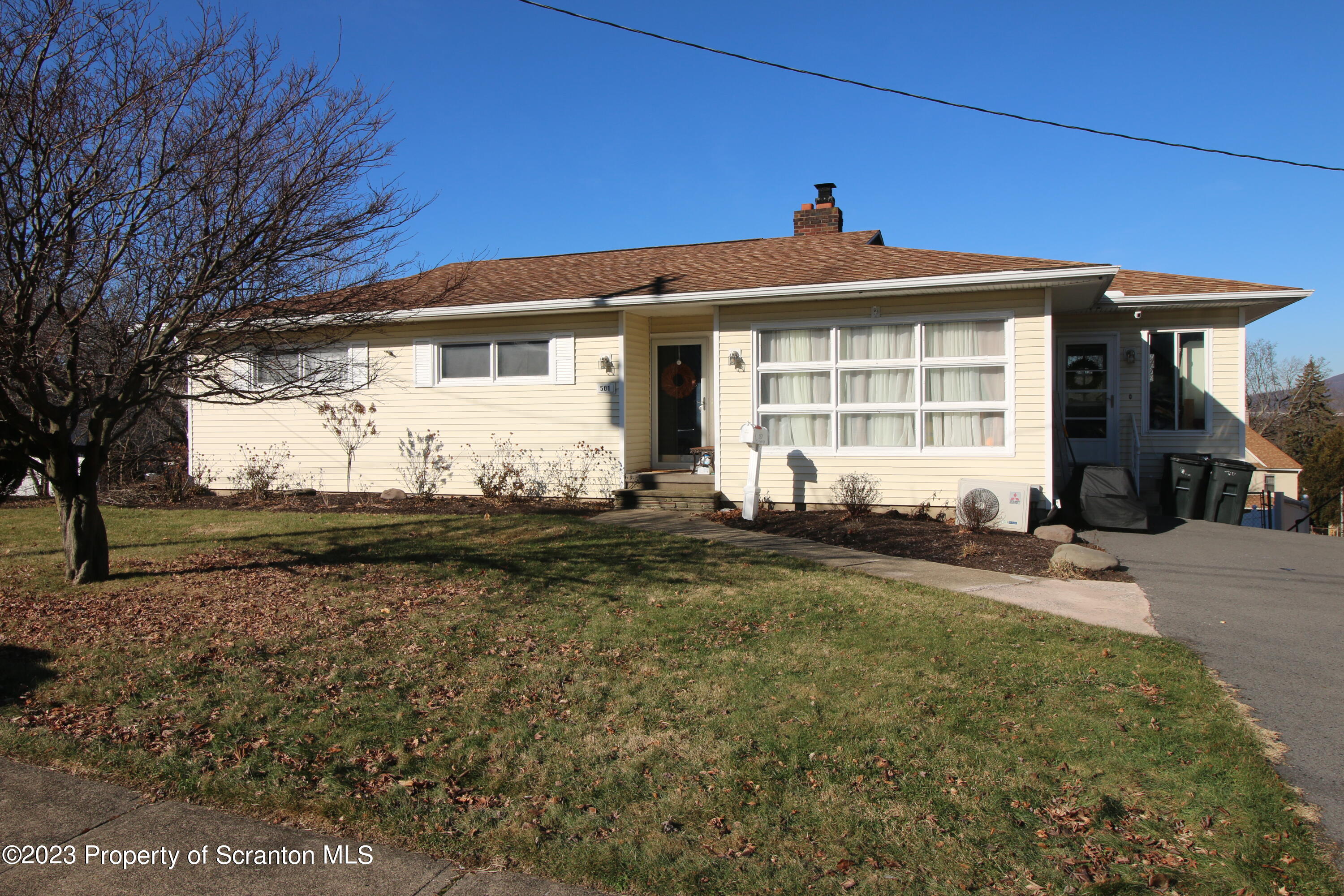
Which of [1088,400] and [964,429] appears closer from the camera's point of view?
[964,429]

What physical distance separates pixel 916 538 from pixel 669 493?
148 inches

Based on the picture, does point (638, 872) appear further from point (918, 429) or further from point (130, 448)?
point (130, 448)

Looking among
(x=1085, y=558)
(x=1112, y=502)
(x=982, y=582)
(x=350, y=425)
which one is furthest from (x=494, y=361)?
(x=1112, y=502)

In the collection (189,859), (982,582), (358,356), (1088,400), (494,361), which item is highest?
(358,356)

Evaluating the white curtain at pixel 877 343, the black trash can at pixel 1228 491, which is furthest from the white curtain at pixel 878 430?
the black trash can at pixel 1228 491

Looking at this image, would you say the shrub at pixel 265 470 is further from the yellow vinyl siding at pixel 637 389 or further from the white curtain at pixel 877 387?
the white curtain at pixel 877 387

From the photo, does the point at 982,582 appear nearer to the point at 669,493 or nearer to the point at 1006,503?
the point at 1006,503

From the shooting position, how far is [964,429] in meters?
11.2

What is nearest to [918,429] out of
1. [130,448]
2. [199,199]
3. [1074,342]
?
[1074,342]

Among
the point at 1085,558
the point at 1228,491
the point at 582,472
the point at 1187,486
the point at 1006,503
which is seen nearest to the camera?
the point at 1085,558

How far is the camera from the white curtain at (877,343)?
11.4 metres

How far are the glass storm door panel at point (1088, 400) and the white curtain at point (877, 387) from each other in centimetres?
345

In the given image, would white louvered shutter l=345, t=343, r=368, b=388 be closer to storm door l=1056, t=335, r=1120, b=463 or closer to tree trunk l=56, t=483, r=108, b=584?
tree trunk l=56, t=483, r=108, b=584

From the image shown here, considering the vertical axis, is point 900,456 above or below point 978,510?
above
